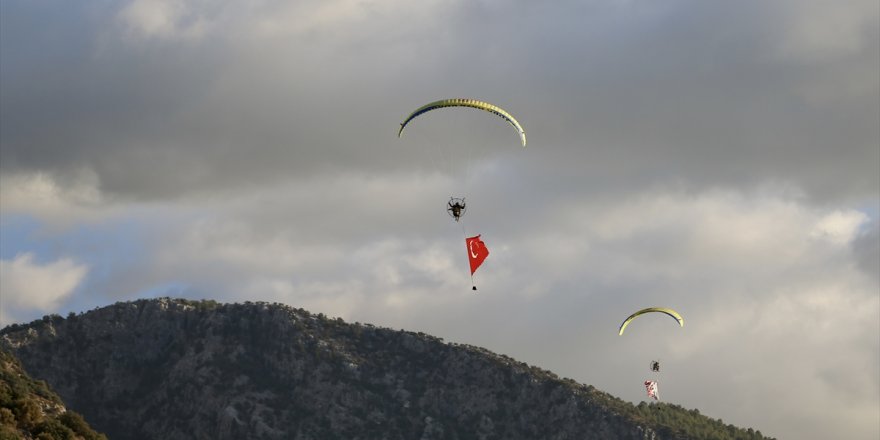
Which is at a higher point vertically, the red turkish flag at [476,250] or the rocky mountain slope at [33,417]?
the red turkish flag at [476,250]

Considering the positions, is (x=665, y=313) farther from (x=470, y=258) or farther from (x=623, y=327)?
(x=470, y=258)

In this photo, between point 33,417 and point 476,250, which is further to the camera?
point 476,250

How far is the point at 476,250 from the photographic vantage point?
129 metres

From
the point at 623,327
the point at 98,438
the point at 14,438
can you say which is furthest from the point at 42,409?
the point at 623,327

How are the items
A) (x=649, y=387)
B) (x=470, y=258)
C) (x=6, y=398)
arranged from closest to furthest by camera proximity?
(x=6, y=398) < (x=470, y=258) < (x=649, y=387)

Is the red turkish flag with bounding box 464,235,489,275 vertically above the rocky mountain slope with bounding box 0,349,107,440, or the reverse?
the red turkish flag with bounding box 464,235,489,275

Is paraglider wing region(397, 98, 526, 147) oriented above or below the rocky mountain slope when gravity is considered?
above

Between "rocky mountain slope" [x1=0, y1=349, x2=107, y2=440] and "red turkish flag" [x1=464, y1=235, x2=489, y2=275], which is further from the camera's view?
"red turkish flag" [x1=464, y1=235, x2=489, y2=275]

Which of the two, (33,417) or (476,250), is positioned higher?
(476,250)

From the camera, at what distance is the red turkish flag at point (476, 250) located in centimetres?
12744

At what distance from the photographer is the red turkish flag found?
418ft

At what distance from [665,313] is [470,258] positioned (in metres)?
32.3

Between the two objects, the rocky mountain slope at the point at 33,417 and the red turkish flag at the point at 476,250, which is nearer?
the rocky mountain slope at the point at 33,417

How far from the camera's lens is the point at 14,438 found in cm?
9781
